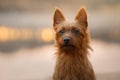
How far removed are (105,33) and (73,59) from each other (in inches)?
33.5

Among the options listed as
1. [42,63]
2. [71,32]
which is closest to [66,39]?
[71,32]

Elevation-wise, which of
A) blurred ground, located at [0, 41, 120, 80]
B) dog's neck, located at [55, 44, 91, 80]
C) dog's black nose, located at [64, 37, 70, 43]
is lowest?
blurred ground, located at [0, 41, 120, 80]

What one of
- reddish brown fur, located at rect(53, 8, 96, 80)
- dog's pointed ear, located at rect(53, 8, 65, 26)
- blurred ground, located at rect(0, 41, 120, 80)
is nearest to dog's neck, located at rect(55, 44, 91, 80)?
reddish brown fur, located at rect(53, 8, 96, 80)

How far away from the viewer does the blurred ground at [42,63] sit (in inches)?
81.0

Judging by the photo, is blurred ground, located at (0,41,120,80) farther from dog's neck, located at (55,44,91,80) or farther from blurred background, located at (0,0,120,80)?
dog's neck, located at (55,44,91,80)

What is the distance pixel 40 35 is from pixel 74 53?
830mm

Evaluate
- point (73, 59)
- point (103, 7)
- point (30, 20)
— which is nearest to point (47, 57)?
point (30, 20)

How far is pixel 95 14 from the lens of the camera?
7.22ft

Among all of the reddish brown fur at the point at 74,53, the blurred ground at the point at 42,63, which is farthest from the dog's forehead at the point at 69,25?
the blurred ground at the point at 42,63

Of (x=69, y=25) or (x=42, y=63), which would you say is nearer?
(x=69, y=25)

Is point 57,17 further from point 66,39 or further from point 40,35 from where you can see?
point 40,35

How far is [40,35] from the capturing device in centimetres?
217

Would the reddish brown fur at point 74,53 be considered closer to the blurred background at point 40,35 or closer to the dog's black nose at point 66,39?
the dog's black nose at point 66,39

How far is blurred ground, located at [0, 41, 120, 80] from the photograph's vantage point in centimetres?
206
